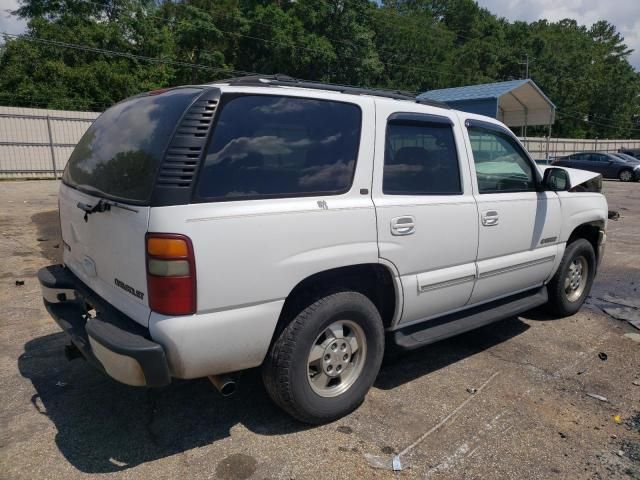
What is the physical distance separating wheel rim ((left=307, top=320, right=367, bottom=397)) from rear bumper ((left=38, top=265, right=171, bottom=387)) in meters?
0.91

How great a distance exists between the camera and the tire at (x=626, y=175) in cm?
2578

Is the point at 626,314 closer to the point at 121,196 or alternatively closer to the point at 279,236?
the point at 279,236

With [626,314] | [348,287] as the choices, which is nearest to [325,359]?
[348,287]

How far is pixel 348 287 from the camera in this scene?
10.5ft

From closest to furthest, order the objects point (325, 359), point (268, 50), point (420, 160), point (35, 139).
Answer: point (325, 359), point (420, 160), point (35, 139), point (268, 50)

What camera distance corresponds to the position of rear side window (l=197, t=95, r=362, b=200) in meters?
2.59

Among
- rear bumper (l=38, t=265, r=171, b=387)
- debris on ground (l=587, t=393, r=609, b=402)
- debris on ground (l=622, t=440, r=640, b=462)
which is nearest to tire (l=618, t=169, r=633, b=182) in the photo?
debris on ground (l=587, t=393, r=609, b=402)

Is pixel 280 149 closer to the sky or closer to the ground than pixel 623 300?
closer to the sky

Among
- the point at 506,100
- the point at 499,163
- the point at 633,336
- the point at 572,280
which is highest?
the point at 506,100

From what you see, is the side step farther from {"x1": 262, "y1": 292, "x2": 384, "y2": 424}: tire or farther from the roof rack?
the roof rack

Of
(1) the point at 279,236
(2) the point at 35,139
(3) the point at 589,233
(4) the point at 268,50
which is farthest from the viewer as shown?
(4) the point at 268,50

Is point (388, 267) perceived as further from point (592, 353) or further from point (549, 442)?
point (592, 353)

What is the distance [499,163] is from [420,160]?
1038mm

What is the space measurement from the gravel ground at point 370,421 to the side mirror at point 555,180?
4.57 feet
